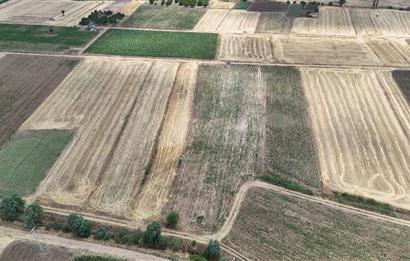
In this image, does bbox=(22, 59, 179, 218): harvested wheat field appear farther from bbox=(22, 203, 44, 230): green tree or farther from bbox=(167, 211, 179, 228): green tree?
bbox=(167, 211, 179, 228): green tree

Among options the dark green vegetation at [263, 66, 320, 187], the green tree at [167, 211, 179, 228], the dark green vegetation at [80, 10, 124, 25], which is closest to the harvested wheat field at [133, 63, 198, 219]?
the green tree at [167, 211, 179, 228]

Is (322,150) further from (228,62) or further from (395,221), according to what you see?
(228,62)

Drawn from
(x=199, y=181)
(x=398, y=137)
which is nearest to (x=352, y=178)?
(x=398, y=137)

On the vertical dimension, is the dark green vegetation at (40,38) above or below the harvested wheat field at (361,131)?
above

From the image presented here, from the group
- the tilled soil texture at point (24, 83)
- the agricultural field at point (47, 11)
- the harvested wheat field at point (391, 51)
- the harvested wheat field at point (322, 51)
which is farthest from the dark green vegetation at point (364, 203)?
the agricultural field at point (47, 11)

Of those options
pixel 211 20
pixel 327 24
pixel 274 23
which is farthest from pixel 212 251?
pixel 327 24

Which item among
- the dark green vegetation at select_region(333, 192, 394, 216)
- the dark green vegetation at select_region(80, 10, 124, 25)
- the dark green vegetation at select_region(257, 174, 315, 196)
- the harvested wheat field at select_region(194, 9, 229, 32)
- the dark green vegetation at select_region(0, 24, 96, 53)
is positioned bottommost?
the dark green vegetation at select_region(333, 192, 394, 216)

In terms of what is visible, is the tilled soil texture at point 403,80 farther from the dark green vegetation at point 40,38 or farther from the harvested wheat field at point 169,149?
the dark green vegetation at point 40,38
